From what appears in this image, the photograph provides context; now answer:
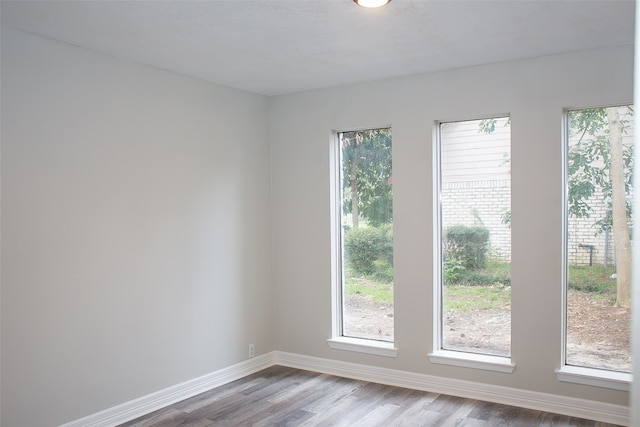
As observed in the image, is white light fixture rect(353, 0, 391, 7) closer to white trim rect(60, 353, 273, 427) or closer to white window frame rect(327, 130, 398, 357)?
white window frame rect(327, 130, 398, 357)

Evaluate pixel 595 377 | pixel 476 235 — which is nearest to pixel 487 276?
pixel 476 235

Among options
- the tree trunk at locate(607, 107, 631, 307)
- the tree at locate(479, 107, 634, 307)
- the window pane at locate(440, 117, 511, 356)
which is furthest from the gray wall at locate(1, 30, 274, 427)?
the tree trunk at locate(607, 107, 631, 307)

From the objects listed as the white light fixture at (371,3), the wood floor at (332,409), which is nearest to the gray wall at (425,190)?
the wood floor at (332,409)

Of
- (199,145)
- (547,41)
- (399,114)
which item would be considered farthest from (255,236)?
(547,41)

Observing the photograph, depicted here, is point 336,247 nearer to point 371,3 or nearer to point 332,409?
point 332,409

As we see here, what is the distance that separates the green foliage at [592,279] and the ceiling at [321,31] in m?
1.48

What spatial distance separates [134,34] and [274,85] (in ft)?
4.91

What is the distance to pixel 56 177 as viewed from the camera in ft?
10.7

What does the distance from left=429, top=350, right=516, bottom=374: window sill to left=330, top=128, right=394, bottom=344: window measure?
1.59ft

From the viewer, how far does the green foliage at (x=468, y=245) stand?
4098 mm

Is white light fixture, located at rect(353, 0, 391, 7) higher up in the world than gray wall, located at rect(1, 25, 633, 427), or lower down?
higher up

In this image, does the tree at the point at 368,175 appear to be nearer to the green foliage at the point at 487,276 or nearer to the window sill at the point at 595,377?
the green foliage at the point at 487,276

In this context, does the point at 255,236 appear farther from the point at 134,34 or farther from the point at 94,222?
the point at 134,34

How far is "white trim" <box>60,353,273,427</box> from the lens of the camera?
349cm
